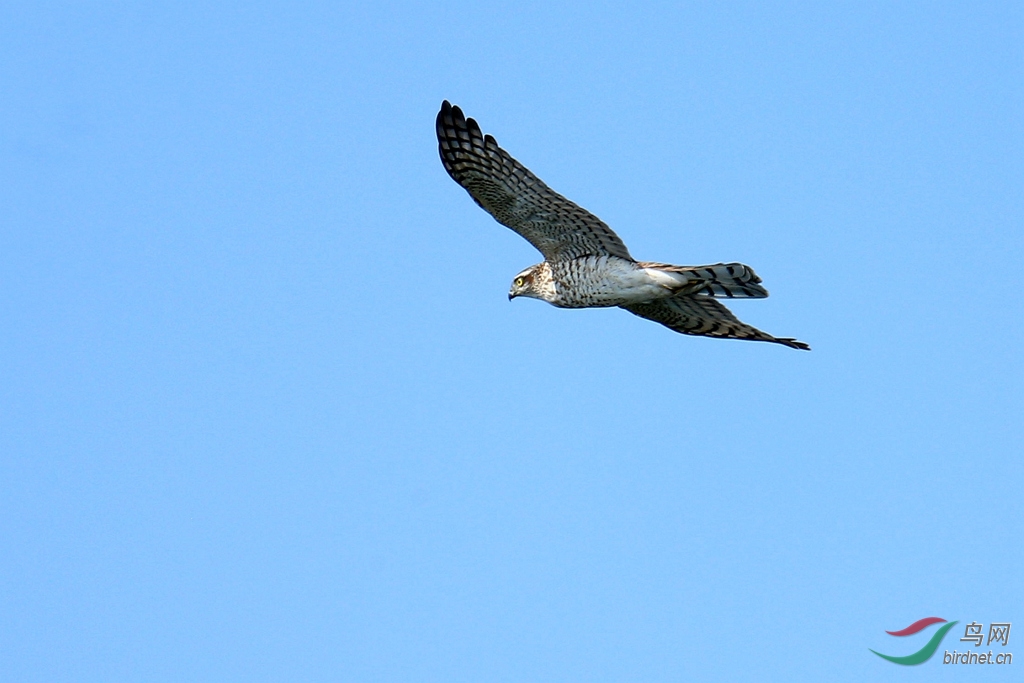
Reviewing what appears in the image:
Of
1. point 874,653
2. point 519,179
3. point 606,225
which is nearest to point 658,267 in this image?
point 606,225

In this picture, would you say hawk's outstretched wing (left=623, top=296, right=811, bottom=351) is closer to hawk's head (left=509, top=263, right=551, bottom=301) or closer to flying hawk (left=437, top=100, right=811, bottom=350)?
flying hawk (left=437, top=100, right=811, bottom=350)

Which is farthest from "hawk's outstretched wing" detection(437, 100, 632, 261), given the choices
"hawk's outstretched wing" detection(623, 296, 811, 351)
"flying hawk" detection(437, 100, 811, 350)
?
"hawk's outstretched wing" detection(623, 296, 811, 351)

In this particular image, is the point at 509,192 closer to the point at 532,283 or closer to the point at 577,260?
the point at 577,260

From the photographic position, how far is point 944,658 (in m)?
16.2

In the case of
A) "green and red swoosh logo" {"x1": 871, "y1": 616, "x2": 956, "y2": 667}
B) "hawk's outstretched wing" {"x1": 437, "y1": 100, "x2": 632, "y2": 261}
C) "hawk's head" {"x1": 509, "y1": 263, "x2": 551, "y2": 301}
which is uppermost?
"hawk's outstretched wing" {"x1": 437, "y1": 100, "x2": 632, "y2": 261}

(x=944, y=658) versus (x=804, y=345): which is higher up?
(x=804, y=345)

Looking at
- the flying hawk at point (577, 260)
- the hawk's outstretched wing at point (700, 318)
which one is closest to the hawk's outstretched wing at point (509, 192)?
the flying hawk at point (577, 260)

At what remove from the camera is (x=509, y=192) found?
14.4 m

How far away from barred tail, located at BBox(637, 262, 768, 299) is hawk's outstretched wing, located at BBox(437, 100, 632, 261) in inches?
24.6

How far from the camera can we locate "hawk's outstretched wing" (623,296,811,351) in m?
15.1

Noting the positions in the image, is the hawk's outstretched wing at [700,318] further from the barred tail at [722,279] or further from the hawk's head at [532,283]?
the hawk's head at [532,283]

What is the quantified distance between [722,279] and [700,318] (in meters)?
1.26

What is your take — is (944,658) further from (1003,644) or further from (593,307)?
(593,307)

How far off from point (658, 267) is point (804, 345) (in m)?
1.65
